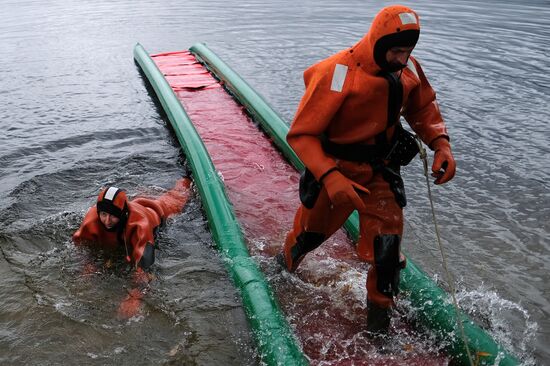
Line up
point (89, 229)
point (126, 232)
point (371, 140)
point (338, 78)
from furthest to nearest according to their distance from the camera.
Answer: point (89, 229) → point (126, 232) → point (371, 140) → point (338, 78)

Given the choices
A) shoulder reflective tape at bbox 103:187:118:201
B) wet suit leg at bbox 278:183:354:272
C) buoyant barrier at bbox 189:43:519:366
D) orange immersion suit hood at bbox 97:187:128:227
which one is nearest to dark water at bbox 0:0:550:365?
buoyant barrier at bbox 189:43:519:366

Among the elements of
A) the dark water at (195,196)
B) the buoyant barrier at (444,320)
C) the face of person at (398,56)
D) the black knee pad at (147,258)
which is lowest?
the dark water at (195,196)

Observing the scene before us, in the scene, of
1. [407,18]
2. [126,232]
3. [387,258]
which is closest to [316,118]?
[407,18]

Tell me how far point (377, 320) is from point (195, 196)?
3122mm

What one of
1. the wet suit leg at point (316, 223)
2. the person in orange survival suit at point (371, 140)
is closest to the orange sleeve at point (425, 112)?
the person in orange survival suit at point (371, 140)

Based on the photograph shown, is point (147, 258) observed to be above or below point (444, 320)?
below

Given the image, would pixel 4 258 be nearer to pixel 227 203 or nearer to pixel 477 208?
pixel 227 203

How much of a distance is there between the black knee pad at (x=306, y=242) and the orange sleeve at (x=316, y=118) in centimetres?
69

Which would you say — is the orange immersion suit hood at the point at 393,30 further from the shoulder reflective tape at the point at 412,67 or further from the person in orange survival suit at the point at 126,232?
the person in orange survival suit at the point at 126,232

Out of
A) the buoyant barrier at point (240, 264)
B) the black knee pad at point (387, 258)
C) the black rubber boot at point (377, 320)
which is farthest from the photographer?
the black rubber boot at point (377, 320)

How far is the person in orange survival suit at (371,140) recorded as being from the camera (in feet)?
10.2

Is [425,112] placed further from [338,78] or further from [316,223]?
[316,223]

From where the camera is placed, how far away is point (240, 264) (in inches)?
173

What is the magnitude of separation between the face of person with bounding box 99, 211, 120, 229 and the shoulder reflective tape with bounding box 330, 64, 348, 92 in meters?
2.41
